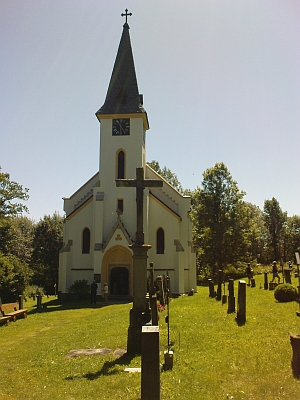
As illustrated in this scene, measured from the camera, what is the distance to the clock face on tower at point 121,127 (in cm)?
3019

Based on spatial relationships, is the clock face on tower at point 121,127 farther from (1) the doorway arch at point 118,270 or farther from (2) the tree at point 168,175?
(2) the tree at point 168,175

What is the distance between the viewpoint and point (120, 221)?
27.9 m

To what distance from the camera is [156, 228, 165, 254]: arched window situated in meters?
29.5

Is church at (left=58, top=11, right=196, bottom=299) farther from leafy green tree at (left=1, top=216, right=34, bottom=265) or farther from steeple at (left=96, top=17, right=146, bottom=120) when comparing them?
leafy green tree at (left=1, top=216, right=34, bottom=265)

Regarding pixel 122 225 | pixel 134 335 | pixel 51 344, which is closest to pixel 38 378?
pixel 134 335

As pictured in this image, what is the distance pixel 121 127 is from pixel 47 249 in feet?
81.0

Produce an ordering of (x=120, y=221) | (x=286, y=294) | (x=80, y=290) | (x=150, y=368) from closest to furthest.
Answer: (x=150, y=368)
(x=286, y=294)
(x=80, y=290)
(x=120, y=221)

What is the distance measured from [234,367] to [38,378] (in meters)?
4.07

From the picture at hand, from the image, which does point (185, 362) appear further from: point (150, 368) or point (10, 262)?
point (10, 262)

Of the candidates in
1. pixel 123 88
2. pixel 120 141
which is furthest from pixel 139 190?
pixel 123 88

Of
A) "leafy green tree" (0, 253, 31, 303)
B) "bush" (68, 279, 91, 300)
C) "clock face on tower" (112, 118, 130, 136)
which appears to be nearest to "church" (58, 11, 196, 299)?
"clock face on tower" (112, 118, 130, 136)

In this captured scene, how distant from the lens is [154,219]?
29969 mm

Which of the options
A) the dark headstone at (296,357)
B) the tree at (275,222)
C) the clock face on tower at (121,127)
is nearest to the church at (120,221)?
the clock face on tower at (121,127)

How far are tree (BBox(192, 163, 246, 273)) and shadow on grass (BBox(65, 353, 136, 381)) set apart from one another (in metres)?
33.7
